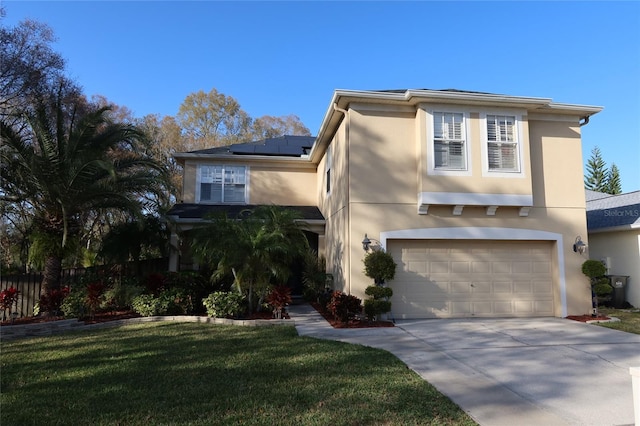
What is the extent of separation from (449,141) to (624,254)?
7.43 meters

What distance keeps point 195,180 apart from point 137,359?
10.6m

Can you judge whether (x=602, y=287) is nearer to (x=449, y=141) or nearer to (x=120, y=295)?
(x=449, y=141)

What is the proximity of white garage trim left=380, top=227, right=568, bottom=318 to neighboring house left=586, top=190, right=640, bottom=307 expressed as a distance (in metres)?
3.39

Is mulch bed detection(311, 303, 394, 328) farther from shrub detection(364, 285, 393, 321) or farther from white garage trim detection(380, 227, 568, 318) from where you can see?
white garage trim detection(380, 227, 568, 318)

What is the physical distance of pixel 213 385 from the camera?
5.05 metres

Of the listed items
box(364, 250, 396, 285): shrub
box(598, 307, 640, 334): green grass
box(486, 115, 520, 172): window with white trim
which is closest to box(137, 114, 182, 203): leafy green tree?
box(364, 250, 396, 285): shrub

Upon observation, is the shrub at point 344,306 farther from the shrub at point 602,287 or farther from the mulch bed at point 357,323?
the shrub at point 602,287

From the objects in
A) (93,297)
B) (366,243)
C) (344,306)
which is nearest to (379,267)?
(366,243)

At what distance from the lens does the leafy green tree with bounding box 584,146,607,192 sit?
126 ft

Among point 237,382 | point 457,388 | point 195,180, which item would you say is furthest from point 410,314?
point 195,180

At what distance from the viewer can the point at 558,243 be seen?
1101 cm

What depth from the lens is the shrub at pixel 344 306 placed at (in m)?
9.41

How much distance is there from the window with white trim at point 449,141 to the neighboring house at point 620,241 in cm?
628

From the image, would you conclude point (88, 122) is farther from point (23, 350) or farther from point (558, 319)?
point (558, 319)
